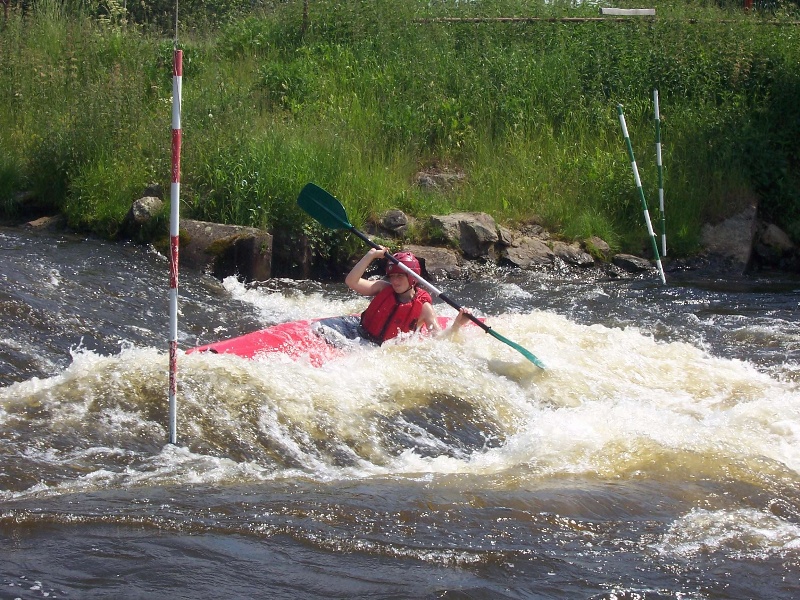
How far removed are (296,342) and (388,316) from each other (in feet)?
2.31

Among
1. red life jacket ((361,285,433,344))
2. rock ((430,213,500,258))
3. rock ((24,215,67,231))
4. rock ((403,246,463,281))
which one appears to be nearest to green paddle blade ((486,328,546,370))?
red life jacket ((361,285,433,344))

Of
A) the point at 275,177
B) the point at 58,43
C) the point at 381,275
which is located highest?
the point at 58,43

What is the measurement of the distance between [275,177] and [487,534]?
6.65 metres

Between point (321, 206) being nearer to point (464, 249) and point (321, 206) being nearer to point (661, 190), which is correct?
point (464, 249)

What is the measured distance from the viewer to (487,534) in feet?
12.0

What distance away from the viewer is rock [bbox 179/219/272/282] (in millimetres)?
8844

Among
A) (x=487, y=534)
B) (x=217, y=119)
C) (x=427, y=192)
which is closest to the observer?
(x=487, y=534)

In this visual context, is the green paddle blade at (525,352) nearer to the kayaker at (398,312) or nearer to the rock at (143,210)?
the kayaker at (398,312)

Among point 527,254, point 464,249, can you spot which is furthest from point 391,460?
point 527,254

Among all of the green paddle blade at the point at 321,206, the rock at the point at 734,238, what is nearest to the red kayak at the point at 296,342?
the green paddle blade at the point at 321,206

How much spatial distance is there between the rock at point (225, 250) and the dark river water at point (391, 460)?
1.04 meters

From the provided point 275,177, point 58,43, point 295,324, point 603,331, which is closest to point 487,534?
point 295,324

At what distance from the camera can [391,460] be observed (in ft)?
15.3

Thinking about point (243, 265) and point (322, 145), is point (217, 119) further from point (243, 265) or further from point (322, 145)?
point (243, 265)
